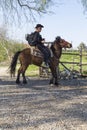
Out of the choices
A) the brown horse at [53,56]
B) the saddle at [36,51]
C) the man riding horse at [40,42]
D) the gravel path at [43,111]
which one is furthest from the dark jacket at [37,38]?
the gravel path at [43,111]

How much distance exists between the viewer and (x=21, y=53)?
44.2 feet

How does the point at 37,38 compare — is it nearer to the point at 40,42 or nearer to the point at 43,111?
the point at 40,42

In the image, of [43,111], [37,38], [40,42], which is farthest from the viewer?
[40,42]

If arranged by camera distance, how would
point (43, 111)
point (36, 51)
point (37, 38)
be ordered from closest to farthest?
point (43, 111) < point (37, 38) < point (36, 51)

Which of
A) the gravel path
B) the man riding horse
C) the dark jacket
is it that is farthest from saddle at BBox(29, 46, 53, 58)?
the gravel path

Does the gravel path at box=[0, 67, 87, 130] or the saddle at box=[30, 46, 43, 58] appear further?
the saddle at box=[30, 46, 43, 58]

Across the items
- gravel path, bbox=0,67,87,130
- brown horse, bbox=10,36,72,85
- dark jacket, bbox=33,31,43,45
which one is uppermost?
dark jacket, bbox=33,31,43,45

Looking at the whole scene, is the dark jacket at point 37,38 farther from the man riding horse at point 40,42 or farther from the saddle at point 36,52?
the saddle at point 36,52

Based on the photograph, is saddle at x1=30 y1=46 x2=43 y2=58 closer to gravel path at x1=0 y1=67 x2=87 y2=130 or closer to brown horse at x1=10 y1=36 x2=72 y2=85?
brown horse at x1=10 y1=36 x2=72 y2=85

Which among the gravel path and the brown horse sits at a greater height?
the brown horse

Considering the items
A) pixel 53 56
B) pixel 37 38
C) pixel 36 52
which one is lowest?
pixel 53 56

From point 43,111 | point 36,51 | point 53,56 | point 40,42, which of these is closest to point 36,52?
point 36,51

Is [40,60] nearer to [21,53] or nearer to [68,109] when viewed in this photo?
[21,53]

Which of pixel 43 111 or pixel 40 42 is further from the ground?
pixel 40 42
